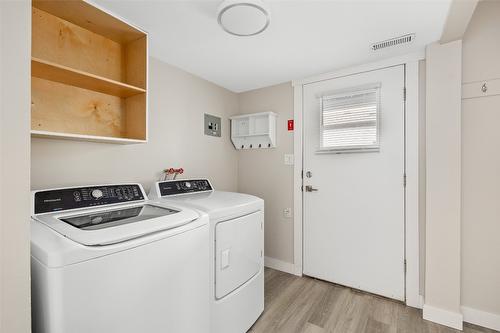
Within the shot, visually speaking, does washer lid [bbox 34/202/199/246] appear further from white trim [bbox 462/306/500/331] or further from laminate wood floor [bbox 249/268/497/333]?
white trim [bbox 462/306/500/331]

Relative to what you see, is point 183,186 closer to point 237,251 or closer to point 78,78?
point 237,251

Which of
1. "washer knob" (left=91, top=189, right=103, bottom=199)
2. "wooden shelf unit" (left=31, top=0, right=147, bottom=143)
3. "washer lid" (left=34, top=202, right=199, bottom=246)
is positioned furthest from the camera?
"washer knob" (left=91, top=189, right=103, bottom=199)

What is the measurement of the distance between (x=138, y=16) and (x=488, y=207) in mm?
2795

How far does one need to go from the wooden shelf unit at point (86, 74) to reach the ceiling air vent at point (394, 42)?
1.77m

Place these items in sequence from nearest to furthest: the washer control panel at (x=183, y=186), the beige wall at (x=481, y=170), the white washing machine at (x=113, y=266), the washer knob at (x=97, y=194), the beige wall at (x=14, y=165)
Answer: the beige wall at (x=14, y=165), the white washing machine at (x=113, y=266), the washer knob at (x=97, y=194), the beige wall at (x=481, y=170), the washer control panel at (x=183, y=186)

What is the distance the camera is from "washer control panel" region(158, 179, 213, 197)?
194cm

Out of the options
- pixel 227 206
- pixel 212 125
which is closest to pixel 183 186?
pixel 227 206

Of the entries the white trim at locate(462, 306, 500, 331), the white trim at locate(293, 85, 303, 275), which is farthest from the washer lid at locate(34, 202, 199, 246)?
the white trim at locate(462, 306, 500, 331)

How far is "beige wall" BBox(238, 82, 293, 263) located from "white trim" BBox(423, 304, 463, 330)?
1.25 meters

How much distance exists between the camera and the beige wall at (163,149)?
153 cm

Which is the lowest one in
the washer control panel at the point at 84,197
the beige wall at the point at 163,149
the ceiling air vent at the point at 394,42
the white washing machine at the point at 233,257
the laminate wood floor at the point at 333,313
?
the laminate wood floor at the point at 333,313

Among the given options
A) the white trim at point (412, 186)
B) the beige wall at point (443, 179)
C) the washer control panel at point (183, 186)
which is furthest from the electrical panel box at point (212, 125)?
the beige wall at point (443, 179)

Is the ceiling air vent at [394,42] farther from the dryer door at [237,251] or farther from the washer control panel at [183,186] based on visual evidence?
the washer control panel at [183,186]

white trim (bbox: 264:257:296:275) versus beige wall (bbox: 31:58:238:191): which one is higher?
beige wall (bbox: 31:58:238:191)
